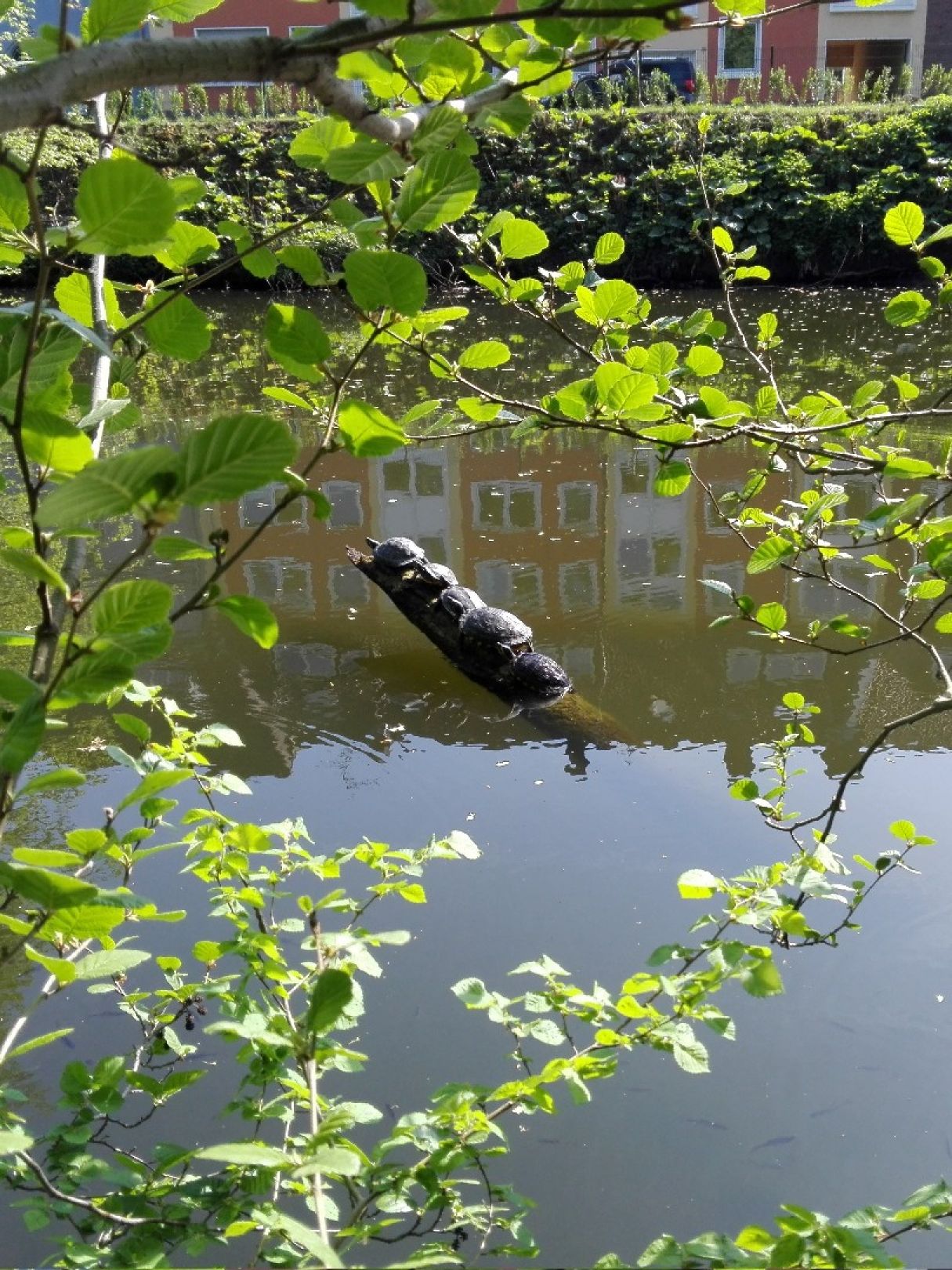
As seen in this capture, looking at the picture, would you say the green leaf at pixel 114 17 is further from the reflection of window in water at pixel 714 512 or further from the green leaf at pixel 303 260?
the reflection of window in water at pixel 714 512

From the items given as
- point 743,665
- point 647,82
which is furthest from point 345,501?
point 647,82

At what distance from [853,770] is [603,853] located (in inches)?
81.3

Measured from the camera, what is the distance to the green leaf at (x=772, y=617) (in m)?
1.73

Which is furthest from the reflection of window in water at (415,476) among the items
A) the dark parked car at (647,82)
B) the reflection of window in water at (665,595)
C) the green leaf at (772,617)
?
the dark parked car at (647,82)

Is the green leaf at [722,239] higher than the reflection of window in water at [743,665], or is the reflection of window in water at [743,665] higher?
the green leaf at [722,239]

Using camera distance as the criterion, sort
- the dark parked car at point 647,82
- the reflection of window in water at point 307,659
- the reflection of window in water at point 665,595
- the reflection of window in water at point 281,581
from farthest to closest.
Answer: the dark parked car at point 647,82 < the reflection of window in water at point 281,581 < the reflection of window in water at point 665,595 < the reflection of window in water at point 307,659

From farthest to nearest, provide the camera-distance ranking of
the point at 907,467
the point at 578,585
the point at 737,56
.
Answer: the point at 737,56 → the point at 578,585 → the point at 907,467

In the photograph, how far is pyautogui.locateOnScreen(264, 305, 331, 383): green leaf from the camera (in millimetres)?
891

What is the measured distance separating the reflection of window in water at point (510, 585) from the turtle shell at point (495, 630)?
756mm

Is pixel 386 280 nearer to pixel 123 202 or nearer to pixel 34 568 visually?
pixel 123 202

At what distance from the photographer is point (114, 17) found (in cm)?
74

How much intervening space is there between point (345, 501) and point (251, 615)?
671cm

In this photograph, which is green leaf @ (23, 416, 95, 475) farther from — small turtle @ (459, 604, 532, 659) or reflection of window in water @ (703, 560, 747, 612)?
reflection of window in water @ (703, 560, 747, 612)

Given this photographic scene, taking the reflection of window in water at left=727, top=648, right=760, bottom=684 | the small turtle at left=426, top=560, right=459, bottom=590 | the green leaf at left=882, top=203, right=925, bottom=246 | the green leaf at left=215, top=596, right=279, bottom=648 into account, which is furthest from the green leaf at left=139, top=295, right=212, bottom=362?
the small turtle at left=426, top=560, right=459, bottom=590
